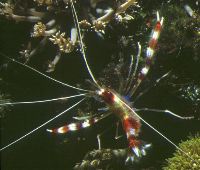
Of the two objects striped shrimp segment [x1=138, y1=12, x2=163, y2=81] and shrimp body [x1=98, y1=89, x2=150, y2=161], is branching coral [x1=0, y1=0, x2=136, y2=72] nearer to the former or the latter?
striped shrimp segment [x1=138, y1=12, x2=163, y2=81]

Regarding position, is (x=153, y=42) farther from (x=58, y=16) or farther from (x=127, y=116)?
(x=58, y=16)

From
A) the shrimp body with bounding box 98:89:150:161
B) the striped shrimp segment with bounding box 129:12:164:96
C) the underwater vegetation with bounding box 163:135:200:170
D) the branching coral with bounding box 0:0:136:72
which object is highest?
the branching coral with bounding box 0:0:136:72

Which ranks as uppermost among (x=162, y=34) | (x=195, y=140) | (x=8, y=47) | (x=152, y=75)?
(x=8, y=47)

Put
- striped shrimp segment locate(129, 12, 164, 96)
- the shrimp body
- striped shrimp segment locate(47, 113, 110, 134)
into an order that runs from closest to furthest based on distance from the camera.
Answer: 1. striped shrimp segment locate(129, 12, 164, 96)
2. the shrimp body
3. striped shrimp segment locate(47, 113, 110, 134)

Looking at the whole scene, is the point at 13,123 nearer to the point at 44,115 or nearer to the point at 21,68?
the point at 44,115

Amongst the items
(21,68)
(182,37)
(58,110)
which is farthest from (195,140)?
(21,68)

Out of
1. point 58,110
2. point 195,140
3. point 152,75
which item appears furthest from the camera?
point 58,110

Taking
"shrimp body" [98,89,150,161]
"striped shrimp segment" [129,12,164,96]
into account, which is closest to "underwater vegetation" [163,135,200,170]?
"shrimp body" [98,89,150,161]

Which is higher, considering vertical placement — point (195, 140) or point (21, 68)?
point (21, 68)

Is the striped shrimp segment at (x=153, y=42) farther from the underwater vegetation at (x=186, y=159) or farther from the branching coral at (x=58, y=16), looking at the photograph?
the underwater vegetation at (x=186, y=159)
